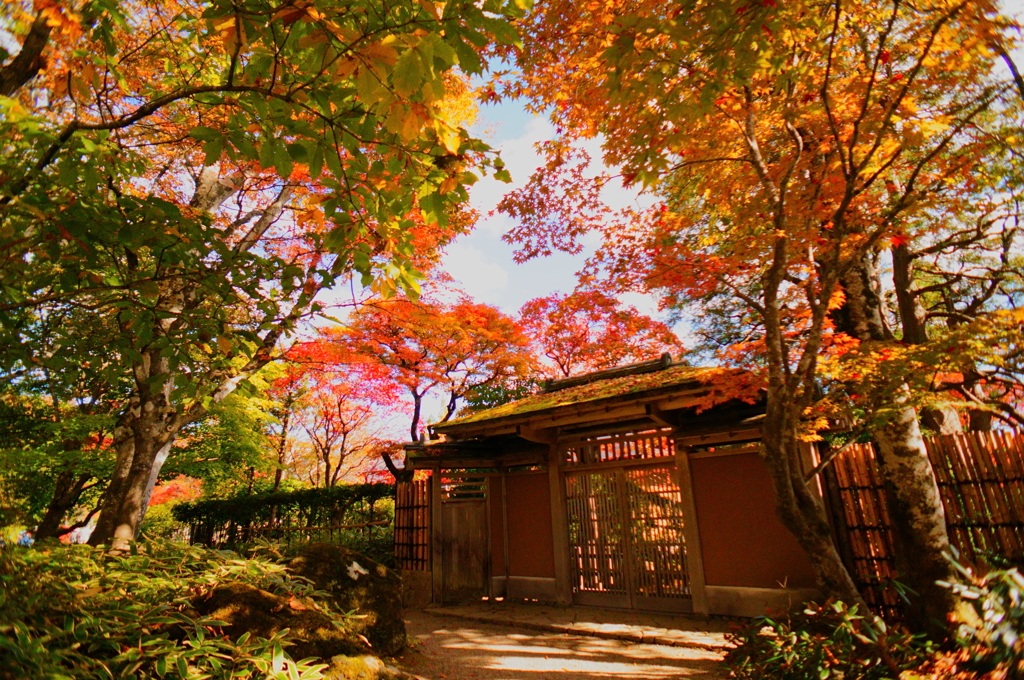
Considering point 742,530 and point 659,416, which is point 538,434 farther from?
point 742,530

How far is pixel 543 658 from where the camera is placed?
5875 mm

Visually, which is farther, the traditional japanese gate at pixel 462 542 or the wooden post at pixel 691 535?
the traditional japanese gate at pixel 462 542

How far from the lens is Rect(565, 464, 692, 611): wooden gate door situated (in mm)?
7539

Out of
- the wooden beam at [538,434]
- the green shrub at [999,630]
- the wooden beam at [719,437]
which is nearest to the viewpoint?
the green shrub at [999,630]

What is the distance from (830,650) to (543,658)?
126 inches

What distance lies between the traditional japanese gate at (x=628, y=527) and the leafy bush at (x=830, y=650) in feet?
10.5

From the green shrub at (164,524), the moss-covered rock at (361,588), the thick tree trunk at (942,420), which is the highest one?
the thick tree trunk at (942,420)

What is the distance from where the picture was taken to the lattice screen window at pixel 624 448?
7.93 metres

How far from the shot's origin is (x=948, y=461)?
5262 mm

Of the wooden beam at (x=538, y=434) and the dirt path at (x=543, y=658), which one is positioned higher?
the wooden beam at (x=538, y=434)

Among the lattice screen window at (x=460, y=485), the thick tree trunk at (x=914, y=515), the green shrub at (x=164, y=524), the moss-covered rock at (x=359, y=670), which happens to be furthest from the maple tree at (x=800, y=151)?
the green shrub at (x=164, y=524)

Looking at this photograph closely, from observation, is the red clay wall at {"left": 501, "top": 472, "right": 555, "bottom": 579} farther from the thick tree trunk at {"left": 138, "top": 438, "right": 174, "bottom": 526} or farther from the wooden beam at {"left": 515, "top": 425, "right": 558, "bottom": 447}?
the thick tree trunk at {"left": 138, "top": 438, "right": 174, "bottom": 526}

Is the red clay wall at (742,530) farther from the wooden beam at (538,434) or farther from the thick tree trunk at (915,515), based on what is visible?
the wooden beam at (538,434)

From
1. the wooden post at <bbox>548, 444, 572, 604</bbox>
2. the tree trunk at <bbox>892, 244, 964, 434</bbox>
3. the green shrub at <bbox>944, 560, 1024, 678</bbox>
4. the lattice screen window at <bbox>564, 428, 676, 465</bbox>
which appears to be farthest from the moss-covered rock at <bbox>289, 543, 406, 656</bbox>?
the tree trunk at <bbox>892, 244, 964, 434</bbox>
